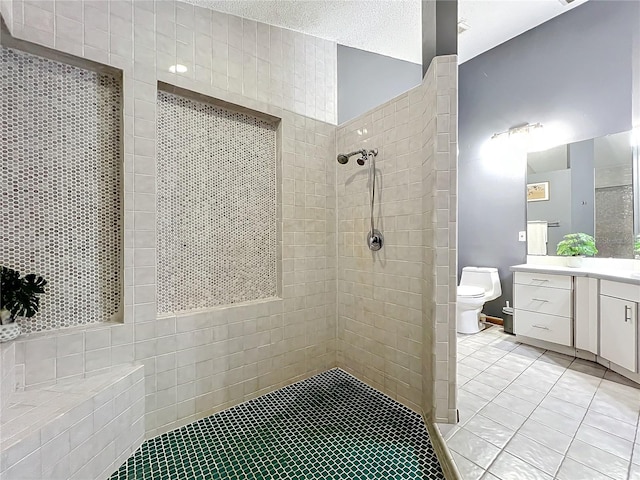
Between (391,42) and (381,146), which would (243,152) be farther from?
(391,42)

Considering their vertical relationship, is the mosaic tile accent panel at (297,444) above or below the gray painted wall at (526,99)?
below

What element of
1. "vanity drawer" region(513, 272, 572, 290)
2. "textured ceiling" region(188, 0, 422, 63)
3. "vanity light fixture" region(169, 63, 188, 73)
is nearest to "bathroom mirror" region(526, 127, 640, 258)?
"vanity drawer" region(513, 272, 572, 290)

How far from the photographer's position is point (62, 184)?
154 cm

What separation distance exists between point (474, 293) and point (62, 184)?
338 centimetres

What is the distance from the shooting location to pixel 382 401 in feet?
6.85

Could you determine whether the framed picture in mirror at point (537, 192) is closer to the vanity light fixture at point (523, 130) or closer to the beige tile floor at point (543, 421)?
the vanity light fixture at point (523, 130)

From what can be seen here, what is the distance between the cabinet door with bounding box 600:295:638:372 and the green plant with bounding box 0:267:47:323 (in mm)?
3563

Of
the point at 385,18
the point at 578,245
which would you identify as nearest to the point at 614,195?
the point at 578,245

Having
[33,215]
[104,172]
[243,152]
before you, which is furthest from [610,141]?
[33,215]

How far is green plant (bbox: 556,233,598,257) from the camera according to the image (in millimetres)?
2737

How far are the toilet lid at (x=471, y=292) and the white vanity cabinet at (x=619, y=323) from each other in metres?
0.93

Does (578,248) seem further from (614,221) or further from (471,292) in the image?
(471,292)

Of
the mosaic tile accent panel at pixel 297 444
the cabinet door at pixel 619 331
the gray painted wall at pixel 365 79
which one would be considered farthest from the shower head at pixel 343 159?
the cabinet door at pixel 619 331

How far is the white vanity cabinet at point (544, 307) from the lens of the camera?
8.63 ft
